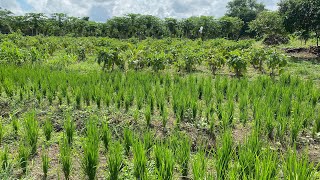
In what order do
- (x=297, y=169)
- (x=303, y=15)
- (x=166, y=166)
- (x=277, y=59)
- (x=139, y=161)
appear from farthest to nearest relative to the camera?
1. (x=303, y=15)
2. (x=277, y=59)
3. (x=139, y=161)
4. (x=166, y=166)
5. (x=297, y=169)

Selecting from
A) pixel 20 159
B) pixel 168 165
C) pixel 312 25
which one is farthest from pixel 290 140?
pixel 312 25

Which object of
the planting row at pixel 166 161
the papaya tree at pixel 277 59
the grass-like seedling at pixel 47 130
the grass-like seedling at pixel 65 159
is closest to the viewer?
the planting row at pixel 166 161

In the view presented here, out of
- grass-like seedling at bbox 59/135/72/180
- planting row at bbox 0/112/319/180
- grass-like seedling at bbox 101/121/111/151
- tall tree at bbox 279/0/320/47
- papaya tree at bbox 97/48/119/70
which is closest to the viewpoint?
planting row at bbox 0/112/319/180

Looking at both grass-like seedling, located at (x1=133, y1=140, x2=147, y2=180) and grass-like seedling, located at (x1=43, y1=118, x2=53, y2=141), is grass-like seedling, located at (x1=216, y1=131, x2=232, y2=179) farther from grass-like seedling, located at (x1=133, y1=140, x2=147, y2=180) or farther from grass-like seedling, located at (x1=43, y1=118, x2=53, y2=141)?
grass-like seedling, located at (x1=43, y1=118, x2=53, y2=141)

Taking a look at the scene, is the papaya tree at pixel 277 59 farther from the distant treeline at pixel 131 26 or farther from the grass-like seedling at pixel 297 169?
the distant treeline at pixel 131 26

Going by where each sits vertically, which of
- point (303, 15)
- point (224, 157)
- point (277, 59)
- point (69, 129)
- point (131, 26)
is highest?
point (131, 26)

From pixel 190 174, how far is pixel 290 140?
5.13 ft

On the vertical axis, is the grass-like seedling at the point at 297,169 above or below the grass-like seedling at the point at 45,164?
above

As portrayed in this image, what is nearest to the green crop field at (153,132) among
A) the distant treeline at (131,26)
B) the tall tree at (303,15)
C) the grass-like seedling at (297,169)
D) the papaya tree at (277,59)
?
the grass-like seedling at (297,169)

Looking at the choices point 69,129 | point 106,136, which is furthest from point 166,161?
point 69,129

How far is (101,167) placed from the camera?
317 centimetres

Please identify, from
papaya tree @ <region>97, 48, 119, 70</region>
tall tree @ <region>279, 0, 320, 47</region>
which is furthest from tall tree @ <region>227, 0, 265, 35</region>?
papaya tree @ <region>97, 48, 119, 70</region>

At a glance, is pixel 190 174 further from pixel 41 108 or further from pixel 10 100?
pixel 10 100

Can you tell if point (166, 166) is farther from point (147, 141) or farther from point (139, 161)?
point (147, 141)
